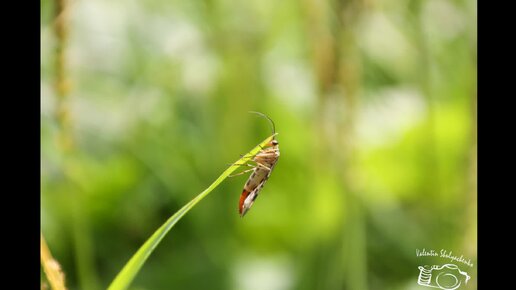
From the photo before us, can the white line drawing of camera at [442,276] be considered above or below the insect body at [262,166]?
below

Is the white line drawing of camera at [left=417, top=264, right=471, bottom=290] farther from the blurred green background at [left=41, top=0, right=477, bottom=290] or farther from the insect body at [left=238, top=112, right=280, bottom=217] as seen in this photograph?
the insect body at [left=238, top=112, right=280, bottom=217]

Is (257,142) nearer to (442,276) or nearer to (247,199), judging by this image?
(247,199)

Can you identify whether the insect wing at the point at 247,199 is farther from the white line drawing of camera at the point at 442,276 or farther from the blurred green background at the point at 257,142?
the white line drawing of camera at the point at 442,276

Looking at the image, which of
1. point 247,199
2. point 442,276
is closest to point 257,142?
point 247,199

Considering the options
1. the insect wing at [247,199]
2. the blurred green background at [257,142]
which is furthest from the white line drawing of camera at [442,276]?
the insect wing at [247,199]

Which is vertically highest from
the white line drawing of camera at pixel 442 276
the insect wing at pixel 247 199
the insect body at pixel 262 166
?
the insect body at pixel 262 166

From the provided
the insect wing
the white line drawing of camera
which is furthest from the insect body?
the white line drawing of camera

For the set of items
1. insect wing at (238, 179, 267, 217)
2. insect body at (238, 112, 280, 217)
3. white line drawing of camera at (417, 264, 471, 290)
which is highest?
insect body at (238, 112, 280, 217)

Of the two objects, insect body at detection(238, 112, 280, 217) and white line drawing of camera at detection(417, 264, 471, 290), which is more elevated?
insect body at detection(238, 112, 280, 217)
